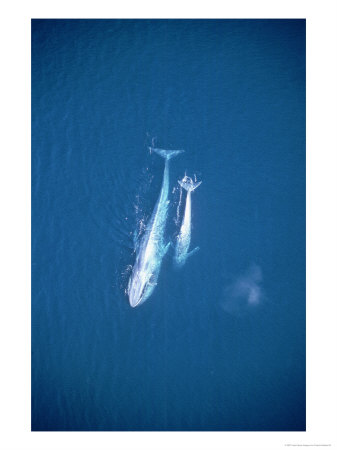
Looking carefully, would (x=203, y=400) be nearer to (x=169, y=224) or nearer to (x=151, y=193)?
(x=169, y=224)

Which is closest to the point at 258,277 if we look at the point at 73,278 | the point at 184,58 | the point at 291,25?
the point at 73,278

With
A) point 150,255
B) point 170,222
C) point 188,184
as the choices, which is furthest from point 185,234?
point 188,184

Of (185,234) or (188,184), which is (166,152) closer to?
(188,184)

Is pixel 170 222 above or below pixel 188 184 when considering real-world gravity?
below

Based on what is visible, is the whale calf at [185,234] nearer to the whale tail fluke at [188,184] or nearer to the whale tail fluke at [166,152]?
the whale tail fluke at [188,184]

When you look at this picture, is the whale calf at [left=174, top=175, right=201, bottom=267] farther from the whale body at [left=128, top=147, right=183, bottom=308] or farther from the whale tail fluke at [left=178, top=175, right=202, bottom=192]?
the whale body at [left=128, top=147, right=183, bottom=308]

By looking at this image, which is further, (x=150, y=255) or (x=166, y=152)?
(x=166, y=152)

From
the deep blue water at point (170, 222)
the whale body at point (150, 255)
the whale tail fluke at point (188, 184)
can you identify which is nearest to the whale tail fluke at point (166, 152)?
the deep blue water at point (170, 222)
